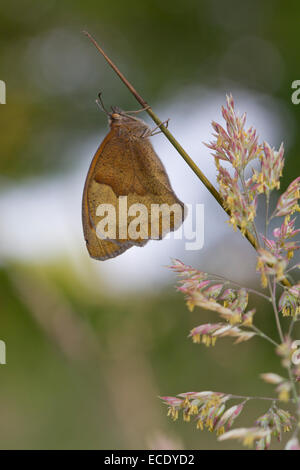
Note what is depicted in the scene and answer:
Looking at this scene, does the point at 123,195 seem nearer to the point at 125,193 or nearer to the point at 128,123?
the point at 125,193

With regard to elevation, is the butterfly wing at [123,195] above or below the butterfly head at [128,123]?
below

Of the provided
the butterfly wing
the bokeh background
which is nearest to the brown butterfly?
the butterfly wing

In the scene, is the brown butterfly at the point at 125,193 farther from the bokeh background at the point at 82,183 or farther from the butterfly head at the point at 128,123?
the bokeh background at the point at 82,183

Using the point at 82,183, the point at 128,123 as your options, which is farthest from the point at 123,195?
the point at 82,183

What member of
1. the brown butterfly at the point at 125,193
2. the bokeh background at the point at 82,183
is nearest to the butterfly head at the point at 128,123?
the brown butterfly at the point at 125,193

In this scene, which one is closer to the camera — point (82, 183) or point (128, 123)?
point (128, 123)
